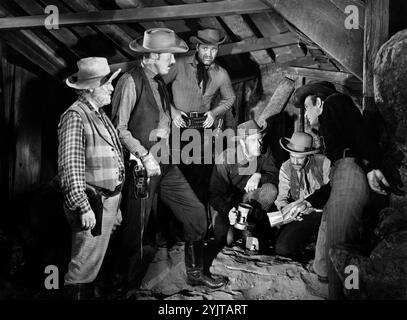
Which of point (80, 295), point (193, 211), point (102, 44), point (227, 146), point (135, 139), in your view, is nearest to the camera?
point (80, 295)

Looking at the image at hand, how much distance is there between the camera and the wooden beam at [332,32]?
397 centimetres

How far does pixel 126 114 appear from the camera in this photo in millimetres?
4195

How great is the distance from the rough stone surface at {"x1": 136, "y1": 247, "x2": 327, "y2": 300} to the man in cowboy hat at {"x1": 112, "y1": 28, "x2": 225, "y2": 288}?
171 mm

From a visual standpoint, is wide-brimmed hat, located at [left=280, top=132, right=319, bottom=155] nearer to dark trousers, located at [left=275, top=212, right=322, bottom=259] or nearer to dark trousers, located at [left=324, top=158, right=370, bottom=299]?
dark trousers, located at [left=275, top=212, right=322, bottom=259]

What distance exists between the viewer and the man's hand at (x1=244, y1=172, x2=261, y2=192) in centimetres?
583

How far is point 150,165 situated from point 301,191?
238 cm

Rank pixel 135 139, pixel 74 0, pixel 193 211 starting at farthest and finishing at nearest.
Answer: pixel 74 0 < pixel 193 211 < pixel 135 139

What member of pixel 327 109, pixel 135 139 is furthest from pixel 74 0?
pixel 327 109

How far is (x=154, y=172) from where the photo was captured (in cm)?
427

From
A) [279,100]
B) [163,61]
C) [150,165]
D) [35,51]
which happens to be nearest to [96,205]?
[150,165]

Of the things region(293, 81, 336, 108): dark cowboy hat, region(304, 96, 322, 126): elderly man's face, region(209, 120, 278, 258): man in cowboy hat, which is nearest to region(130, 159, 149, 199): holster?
region(209, 120, 278, 258): man in cowboy hat

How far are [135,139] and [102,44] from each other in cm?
236
